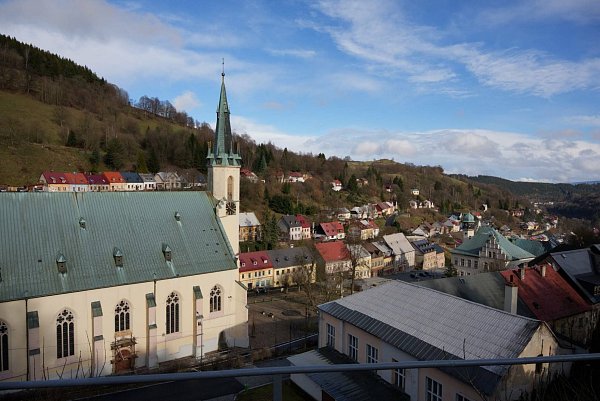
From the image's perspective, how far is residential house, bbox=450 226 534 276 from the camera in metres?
51.3

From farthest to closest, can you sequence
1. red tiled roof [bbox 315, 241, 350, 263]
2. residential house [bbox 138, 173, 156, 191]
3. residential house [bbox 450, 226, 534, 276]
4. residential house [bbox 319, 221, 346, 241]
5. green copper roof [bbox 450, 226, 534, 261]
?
1. residential house [bbox 138, 173, 156, 191]
2. residential house [bbox 319, 221, 346, 241]
3. red tiled roof [bbox 315, 241, 350, 263]
4. green copper roof [bbox 450, 226, 534, 261]
5. residential house [bbox 450, 226, 534, 276]

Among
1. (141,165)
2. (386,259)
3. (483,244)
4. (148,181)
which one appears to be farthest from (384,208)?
(141,165)

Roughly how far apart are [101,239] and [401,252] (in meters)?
53.1

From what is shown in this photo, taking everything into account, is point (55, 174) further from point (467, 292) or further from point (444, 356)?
point (444, 356)

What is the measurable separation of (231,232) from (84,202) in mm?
9969

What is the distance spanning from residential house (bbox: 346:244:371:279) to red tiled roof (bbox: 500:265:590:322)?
96.2 feet

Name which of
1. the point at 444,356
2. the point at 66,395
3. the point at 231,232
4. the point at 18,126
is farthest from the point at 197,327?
the point at 18,126

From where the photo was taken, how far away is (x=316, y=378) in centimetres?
1805

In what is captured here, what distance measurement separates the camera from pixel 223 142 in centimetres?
3009

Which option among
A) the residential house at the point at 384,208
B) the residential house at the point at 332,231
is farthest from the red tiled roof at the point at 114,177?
the residential house at the point at 384,208

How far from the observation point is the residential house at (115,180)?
252ft

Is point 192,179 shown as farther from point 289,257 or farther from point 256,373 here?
point 256,373

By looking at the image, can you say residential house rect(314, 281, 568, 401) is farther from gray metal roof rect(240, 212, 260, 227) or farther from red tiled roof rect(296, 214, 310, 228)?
red tiled roof rect(296, 214, 310, 228)

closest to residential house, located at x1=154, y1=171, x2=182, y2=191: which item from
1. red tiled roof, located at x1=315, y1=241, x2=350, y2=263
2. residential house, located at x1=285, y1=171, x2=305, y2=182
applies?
residential house, located at x1=285, y1=171, x2=305, y2=182
